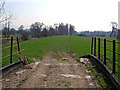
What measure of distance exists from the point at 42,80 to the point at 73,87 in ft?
5.02

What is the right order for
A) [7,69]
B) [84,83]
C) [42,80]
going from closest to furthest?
1. [84,83]
2. [42,80]
3. [7,69]

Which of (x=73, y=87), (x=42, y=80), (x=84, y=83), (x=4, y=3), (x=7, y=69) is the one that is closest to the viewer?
(x=73, y=87)

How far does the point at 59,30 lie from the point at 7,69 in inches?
4279

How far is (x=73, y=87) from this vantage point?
17.7 feet

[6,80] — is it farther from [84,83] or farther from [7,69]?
[84,83]

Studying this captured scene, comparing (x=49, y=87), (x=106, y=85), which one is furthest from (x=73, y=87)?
(x=106, y=85)

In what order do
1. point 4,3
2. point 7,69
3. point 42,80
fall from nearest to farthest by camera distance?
point 42,80 → point 7,69 → point 4,3

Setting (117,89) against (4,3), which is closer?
(117,89)

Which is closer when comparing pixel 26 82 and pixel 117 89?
pixel 117 89

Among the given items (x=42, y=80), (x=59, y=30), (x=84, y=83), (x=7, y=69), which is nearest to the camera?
(x=84, y=83)

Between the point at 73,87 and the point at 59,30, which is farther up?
the point at 59,30

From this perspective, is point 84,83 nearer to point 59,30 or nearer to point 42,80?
point 42,80

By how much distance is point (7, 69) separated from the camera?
7.41 m

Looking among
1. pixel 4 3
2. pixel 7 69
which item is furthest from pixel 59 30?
pixel 7 69
